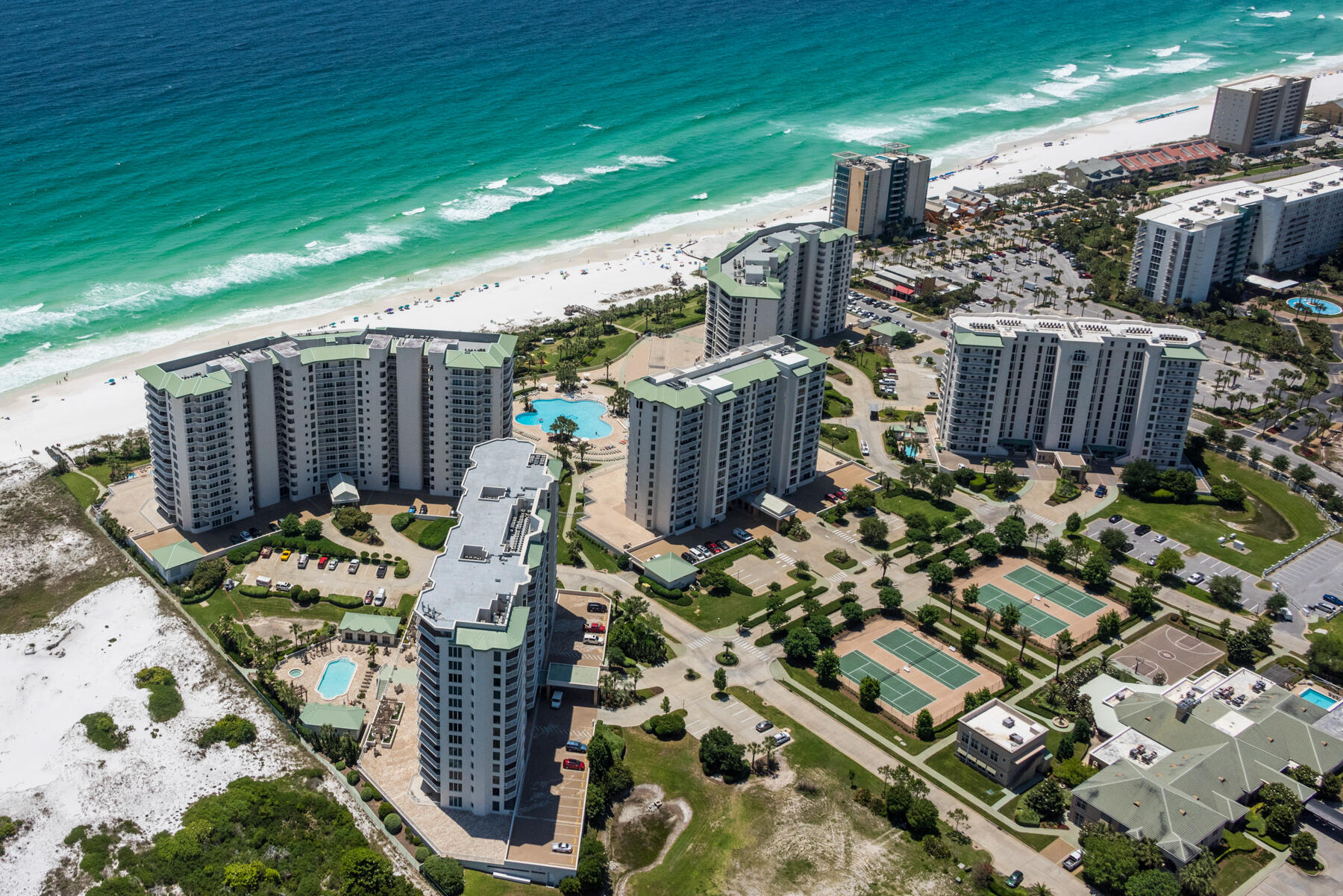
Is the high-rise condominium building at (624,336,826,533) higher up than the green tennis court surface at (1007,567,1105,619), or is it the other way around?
the high-rise condominium building at (624,336,826,533)

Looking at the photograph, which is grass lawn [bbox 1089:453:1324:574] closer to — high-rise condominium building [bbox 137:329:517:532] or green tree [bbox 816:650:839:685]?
green tree [bbox 816:650:839:685]

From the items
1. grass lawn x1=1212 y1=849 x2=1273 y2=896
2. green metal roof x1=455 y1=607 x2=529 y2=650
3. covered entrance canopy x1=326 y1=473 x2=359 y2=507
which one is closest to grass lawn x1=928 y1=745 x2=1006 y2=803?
grass lawn x1=1212 y1=849 x2=1273 y2=896

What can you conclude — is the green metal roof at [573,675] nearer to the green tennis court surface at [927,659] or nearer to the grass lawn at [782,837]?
the grass lawn at [782,837]

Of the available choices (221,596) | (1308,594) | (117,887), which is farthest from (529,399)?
(1308,594)

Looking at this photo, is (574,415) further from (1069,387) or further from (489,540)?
(1069,387)

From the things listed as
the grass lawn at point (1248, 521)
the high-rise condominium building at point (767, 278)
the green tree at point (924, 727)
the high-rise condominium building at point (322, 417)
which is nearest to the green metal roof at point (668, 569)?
the high-rise condominium building at point (322, 417)
